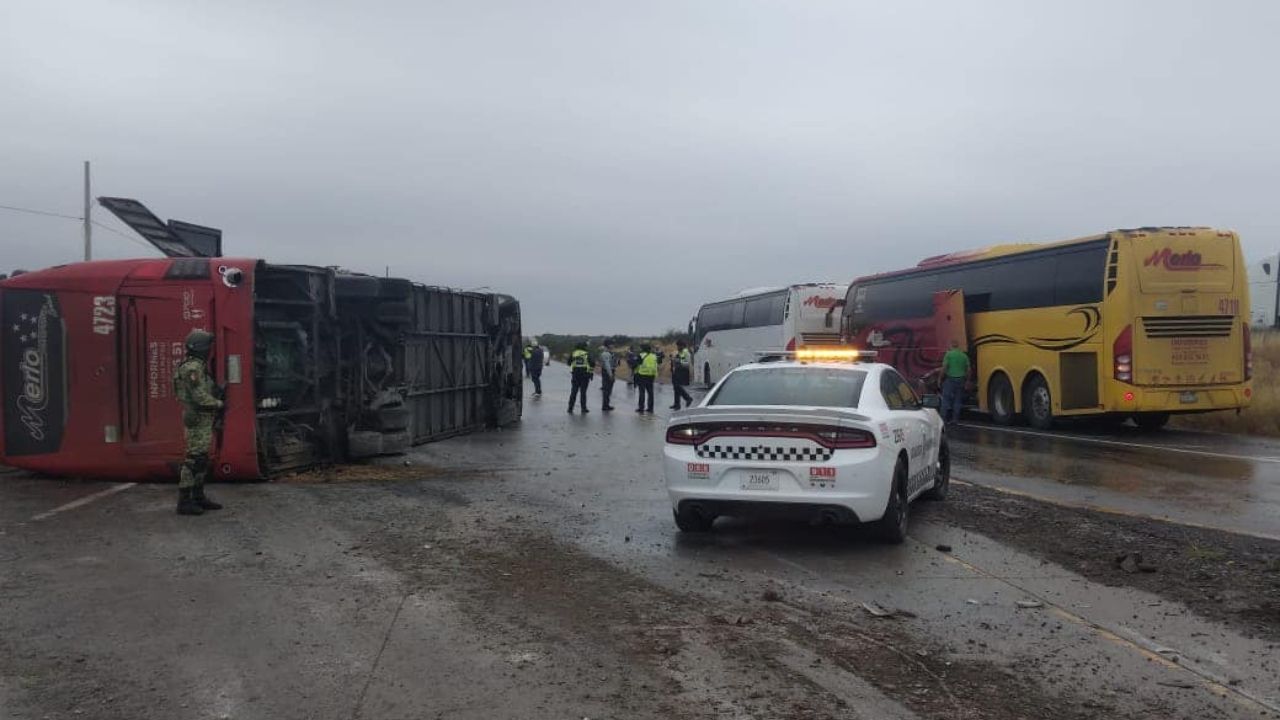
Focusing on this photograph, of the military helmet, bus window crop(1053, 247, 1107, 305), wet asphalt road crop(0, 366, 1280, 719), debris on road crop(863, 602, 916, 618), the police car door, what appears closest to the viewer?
wet asphalt road crop(0, 366, 1280, 719)

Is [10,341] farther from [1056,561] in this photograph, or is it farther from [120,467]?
[1056,561]

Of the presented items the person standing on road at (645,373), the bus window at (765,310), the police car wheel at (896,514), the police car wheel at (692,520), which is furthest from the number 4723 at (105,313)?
the bus window at (765,310)

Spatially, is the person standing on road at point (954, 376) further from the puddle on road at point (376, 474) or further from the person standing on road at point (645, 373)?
the puddle on road at point (376, 474)

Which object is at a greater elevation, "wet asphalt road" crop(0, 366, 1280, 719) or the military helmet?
the military helmet

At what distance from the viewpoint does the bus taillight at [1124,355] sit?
55.8 feet

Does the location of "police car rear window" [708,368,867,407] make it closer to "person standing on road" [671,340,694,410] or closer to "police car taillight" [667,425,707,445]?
"police car taillight" [667,425,707,445]

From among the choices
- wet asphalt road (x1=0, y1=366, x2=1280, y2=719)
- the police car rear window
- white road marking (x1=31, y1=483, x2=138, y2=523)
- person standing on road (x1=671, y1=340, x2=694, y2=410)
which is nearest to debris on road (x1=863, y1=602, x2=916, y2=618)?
wet asphalt road (x1=0, y1=366, x2=1280, y2=719)

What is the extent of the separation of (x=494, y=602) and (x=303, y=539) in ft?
8.87

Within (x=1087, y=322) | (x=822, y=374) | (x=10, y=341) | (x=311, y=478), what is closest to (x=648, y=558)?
(x=822, y=374)

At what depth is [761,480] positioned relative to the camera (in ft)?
25.6

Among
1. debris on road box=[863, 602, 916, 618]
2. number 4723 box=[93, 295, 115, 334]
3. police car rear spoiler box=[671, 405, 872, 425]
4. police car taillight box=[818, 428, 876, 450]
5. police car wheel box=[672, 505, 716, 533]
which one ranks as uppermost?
number 4723 box=[93, 295, 115, 334]

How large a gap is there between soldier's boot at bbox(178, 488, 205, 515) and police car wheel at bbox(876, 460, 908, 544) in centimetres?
613

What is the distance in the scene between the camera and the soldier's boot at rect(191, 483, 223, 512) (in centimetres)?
941

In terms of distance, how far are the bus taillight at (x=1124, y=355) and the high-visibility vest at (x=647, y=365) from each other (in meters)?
9.91
